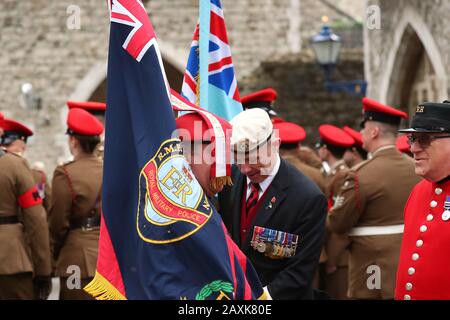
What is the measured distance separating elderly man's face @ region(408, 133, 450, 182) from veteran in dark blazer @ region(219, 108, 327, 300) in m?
0.67

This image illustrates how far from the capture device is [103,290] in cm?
309

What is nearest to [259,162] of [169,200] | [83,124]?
[169,200]

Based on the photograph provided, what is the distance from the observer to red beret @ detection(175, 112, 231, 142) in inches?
124

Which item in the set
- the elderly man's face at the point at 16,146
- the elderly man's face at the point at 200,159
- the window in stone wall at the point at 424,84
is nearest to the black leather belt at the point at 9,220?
the elderly man's face at the point at 16,146

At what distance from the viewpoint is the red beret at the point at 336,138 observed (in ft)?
26.8

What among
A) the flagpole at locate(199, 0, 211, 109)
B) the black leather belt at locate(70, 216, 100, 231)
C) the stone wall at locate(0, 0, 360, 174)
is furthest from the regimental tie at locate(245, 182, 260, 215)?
the stone wall at locate(0, 0, 360, 174)

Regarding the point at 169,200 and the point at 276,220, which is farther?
the point at 276,220

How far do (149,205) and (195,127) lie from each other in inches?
14.9

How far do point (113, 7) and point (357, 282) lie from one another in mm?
3283

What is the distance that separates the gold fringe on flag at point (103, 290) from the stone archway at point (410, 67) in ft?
28.2

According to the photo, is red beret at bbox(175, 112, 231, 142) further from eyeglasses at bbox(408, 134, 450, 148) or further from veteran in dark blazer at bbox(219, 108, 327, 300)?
eyeglasses at bbox(408, 134, 450, 148)

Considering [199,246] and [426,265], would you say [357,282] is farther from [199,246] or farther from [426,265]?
[199,246]

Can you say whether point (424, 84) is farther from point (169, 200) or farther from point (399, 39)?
point (169, 200)
